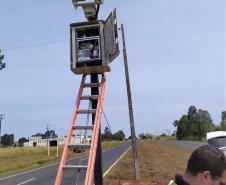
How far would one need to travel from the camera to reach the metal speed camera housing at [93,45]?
847 cm

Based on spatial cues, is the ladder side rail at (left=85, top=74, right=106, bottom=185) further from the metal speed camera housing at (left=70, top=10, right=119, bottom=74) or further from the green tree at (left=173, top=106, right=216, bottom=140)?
the green tree at (left=173, top=106, right=216, bottom=140)

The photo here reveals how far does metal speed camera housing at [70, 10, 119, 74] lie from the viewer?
847 cm

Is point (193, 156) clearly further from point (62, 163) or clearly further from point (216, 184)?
point (62, 163)

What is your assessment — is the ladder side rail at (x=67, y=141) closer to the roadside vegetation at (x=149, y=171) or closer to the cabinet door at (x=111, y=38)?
the cabinet door at (x=111, y=38)

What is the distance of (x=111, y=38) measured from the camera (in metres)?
8.51

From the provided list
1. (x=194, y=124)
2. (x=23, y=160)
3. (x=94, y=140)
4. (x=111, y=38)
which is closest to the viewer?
(x=94, y=140)

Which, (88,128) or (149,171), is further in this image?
(149,171)

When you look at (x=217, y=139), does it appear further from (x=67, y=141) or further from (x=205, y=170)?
(x=67, y=141)

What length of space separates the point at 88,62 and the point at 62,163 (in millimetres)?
1922

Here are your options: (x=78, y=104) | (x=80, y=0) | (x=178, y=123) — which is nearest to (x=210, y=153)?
(x=78, y=104)

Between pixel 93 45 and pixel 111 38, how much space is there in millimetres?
334

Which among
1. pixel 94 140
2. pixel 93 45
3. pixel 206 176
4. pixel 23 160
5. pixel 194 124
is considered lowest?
pixel 206 176

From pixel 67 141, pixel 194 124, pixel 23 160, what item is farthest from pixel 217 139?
pixel 194 124

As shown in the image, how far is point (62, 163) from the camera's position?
298 inches
